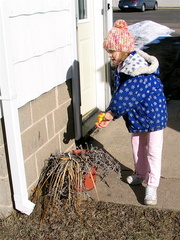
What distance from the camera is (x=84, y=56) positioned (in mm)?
4922

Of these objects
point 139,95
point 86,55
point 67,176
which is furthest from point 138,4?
point 67,176

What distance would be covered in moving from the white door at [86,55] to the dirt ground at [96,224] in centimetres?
201

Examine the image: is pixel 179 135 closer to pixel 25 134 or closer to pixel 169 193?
pixel 169 193

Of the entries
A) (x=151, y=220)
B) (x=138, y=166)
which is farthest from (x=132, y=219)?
(x=138, y=166)

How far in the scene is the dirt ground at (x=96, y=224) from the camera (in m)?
2.94

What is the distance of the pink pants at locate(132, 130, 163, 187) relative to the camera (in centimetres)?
326

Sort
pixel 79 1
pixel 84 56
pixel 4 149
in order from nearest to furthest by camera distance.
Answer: pixel 4 149
pixel 79 1
pixel 84 56

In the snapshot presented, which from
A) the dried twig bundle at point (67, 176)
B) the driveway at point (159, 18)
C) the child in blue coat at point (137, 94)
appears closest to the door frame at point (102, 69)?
the dried twig bundle at point (67, 176)

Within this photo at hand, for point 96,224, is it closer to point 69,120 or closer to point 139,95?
point 139,95

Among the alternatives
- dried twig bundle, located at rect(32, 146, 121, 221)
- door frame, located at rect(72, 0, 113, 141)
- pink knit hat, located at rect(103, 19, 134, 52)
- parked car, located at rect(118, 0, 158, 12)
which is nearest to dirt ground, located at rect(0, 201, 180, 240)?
dried twig bundle, located at rect(32, 146, 121, 221)

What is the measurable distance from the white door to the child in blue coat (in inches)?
65.4

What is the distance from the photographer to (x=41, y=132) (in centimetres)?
352

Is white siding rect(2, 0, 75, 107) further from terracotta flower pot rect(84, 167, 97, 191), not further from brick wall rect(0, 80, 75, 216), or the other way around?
terracotta flower pot rect(84, 167, 97, 191)

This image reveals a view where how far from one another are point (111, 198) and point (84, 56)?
2249 mm
